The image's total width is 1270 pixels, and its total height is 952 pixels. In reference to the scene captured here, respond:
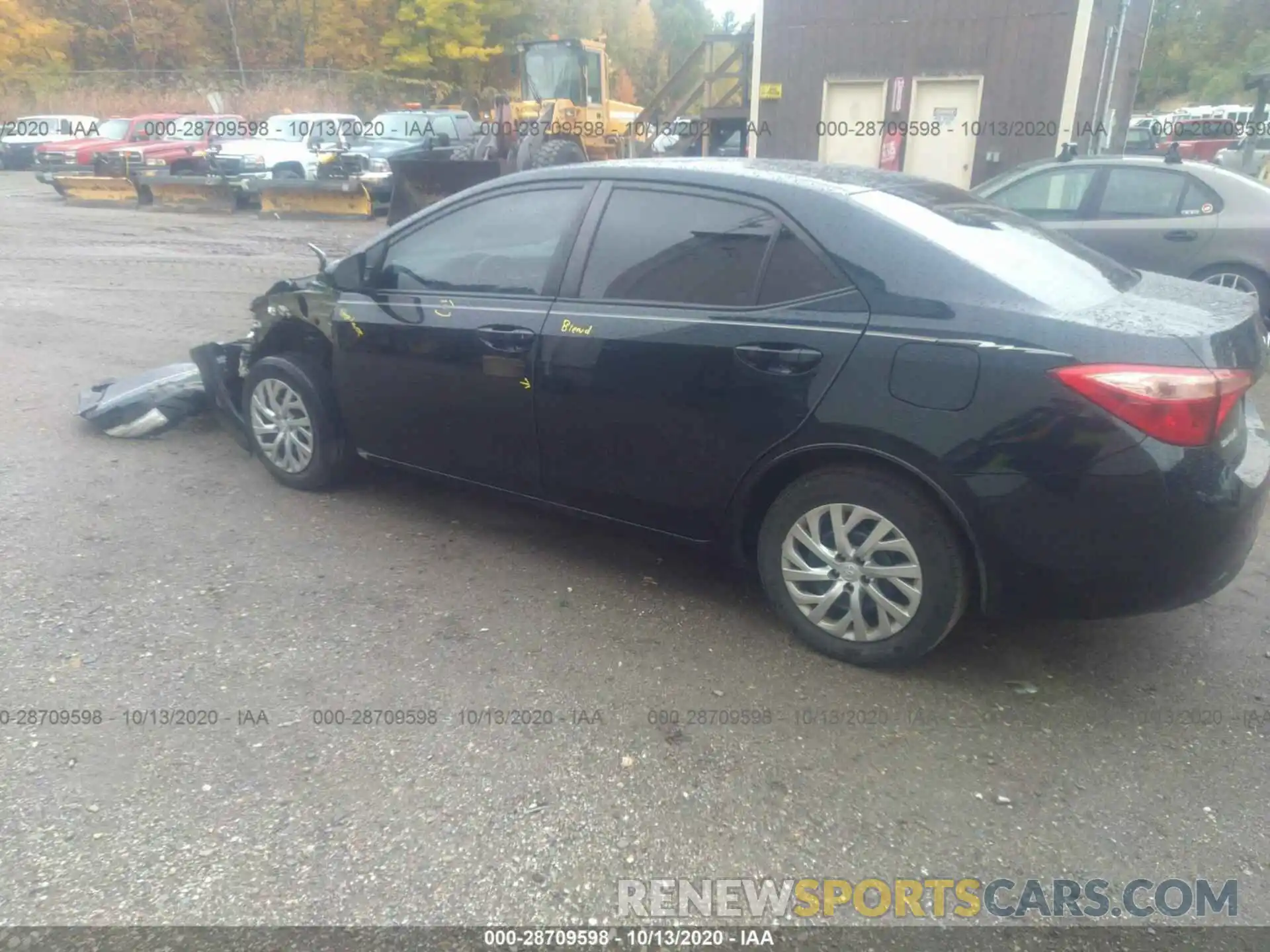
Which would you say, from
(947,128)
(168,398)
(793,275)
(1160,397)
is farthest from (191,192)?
(1160,397)

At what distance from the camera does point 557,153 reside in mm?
17547

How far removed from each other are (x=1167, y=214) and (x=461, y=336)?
5962 mm

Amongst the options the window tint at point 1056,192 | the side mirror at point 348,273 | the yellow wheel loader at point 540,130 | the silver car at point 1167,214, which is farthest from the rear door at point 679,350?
the yellow wheel loader at point 540,130

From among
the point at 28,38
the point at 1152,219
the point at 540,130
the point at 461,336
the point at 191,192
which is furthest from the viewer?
the point at 28,38

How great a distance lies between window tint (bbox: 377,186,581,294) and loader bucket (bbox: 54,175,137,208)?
18.4 m

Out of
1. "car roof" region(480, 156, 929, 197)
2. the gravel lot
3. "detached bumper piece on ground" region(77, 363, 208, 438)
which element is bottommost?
the gravel lot

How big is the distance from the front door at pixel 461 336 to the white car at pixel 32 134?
29.1 m

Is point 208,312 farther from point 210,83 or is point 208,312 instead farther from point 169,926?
point 210,83

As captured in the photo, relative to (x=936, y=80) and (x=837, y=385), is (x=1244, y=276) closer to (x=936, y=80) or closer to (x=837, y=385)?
(x=837, y=385)

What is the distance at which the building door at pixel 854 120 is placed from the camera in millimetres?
15359

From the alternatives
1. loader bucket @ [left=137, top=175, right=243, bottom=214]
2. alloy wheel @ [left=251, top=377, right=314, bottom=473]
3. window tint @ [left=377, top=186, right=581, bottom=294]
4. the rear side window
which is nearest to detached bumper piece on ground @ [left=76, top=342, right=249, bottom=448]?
alloy wheel @ [left=251, top=377, right=314, bottom=473]

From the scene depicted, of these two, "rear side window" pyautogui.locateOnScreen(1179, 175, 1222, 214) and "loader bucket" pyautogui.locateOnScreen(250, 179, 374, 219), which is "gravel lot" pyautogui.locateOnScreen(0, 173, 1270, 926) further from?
"loader bucket" pyautogui.locateOnScreen(250, 179, 374, 219)

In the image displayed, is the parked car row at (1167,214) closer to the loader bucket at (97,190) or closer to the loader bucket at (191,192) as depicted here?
the loader bucket at (191,192)

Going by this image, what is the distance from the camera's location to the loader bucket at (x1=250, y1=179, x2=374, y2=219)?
55.5 ft
